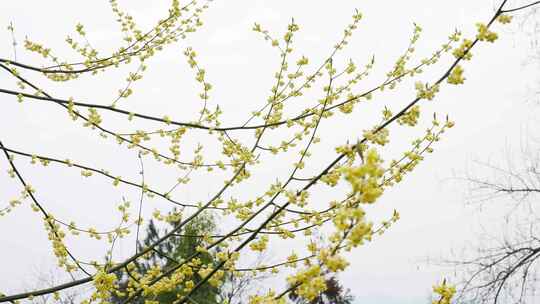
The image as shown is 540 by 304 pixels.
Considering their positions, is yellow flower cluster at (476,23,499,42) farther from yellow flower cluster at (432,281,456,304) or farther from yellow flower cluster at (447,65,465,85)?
yellow flower cluster at (432,281,456,304)

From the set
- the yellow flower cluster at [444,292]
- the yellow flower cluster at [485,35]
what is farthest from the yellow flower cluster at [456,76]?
the yellow flower cluster at [444,292]

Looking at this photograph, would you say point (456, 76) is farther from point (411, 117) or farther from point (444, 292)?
point (444, 292)

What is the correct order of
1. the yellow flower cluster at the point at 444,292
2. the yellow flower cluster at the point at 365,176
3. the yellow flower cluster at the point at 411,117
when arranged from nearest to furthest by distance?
the yellow flower cluster at the point at 365,176 → the yellow flower cluster at the point at 444,292 → the yellow flower cluster at the point at 411,117

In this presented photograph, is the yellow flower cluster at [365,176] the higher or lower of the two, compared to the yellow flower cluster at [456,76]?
lower

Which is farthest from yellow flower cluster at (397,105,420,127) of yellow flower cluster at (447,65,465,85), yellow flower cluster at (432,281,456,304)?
yellow flower cluster at (432,281,456,304)

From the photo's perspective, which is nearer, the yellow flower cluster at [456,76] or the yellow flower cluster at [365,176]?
the yellow flower cluster at [365,176]

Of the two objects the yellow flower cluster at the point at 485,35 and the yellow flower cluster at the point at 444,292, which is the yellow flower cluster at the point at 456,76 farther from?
the yellow flower cluster at the point at 444,292

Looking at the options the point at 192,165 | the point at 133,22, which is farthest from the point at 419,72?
the point at 133,22

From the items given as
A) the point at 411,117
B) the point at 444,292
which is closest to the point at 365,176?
the point at 444,292

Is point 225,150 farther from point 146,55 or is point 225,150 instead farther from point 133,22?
point 133,22

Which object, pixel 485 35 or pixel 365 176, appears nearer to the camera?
pixel 365 176

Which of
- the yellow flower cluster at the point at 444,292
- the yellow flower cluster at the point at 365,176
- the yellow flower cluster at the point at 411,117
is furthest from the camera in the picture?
the yellow flower cluster at the point at 411,117

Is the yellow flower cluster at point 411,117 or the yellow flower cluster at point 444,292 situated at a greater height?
the yellow flower cluster at point 411,117

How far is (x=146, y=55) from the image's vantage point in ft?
13.1
